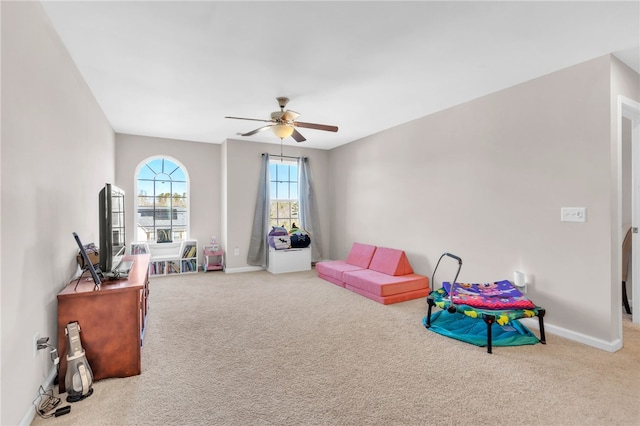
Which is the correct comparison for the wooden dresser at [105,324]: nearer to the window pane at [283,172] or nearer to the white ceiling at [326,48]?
the white ceiling at [326,48]

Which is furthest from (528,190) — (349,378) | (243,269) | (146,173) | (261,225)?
(146,173)

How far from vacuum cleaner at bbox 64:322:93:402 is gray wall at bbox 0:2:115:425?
14 cm

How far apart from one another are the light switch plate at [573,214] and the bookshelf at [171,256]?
556cm

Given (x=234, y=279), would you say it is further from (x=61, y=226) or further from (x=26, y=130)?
(x=26, y=130)

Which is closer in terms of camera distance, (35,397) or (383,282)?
(35,397)

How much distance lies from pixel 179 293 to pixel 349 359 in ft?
9.88

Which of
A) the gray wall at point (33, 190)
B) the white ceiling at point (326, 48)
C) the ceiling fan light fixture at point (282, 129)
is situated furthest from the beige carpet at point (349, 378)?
the white ceiling at point (326, 48)

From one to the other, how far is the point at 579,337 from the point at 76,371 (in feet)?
13.4

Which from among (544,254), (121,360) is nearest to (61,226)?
(121,360)

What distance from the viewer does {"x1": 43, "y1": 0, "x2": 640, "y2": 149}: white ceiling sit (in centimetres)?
209

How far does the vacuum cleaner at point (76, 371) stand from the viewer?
6.61 ft

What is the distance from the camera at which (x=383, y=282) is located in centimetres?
414

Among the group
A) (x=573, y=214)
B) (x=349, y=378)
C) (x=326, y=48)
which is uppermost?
(x=326, y=48)

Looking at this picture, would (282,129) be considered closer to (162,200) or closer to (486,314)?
(486,314)
